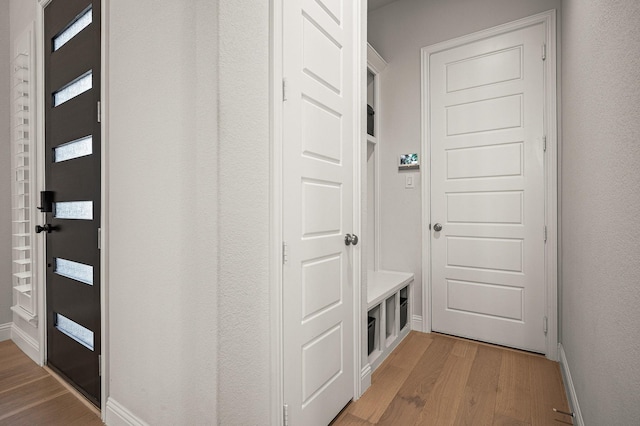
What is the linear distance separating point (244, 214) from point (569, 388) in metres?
2.11

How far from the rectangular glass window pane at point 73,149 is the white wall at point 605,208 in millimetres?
2335

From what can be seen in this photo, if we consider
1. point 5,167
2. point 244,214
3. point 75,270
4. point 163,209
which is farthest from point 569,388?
point 5,167

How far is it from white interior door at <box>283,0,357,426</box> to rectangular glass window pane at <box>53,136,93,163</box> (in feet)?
4.11

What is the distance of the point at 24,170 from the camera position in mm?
2428

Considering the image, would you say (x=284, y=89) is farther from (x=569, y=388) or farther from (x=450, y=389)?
(x=569, y=388)

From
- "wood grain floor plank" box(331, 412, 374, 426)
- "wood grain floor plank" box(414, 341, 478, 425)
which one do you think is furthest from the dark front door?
"wood grain floor plank" box(414, 341, 478, 425)

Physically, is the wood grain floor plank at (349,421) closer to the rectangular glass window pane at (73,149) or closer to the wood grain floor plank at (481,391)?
the wood grain floor plank at (481,391)

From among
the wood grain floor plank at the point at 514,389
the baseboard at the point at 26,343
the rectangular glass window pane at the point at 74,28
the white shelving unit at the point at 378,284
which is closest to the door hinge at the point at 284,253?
the white shelving unit at the point at 378,284

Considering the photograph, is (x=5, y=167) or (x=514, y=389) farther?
(x=5, y=167)

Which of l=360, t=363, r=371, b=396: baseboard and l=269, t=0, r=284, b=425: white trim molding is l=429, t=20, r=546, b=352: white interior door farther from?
l=269, t=0, r=284, b=425: white trim molding

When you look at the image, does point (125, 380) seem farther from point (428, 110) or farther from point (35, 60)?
point (428, 110)

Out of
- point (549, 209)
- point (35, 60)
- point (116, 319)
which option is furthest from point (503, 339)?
point (35, 60)

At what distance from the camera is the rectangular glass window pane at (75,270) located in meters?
1.83

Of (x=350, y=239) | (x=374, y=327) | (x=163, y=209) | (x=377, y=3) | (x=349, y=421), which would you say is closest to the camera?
(x=163, y=209)
